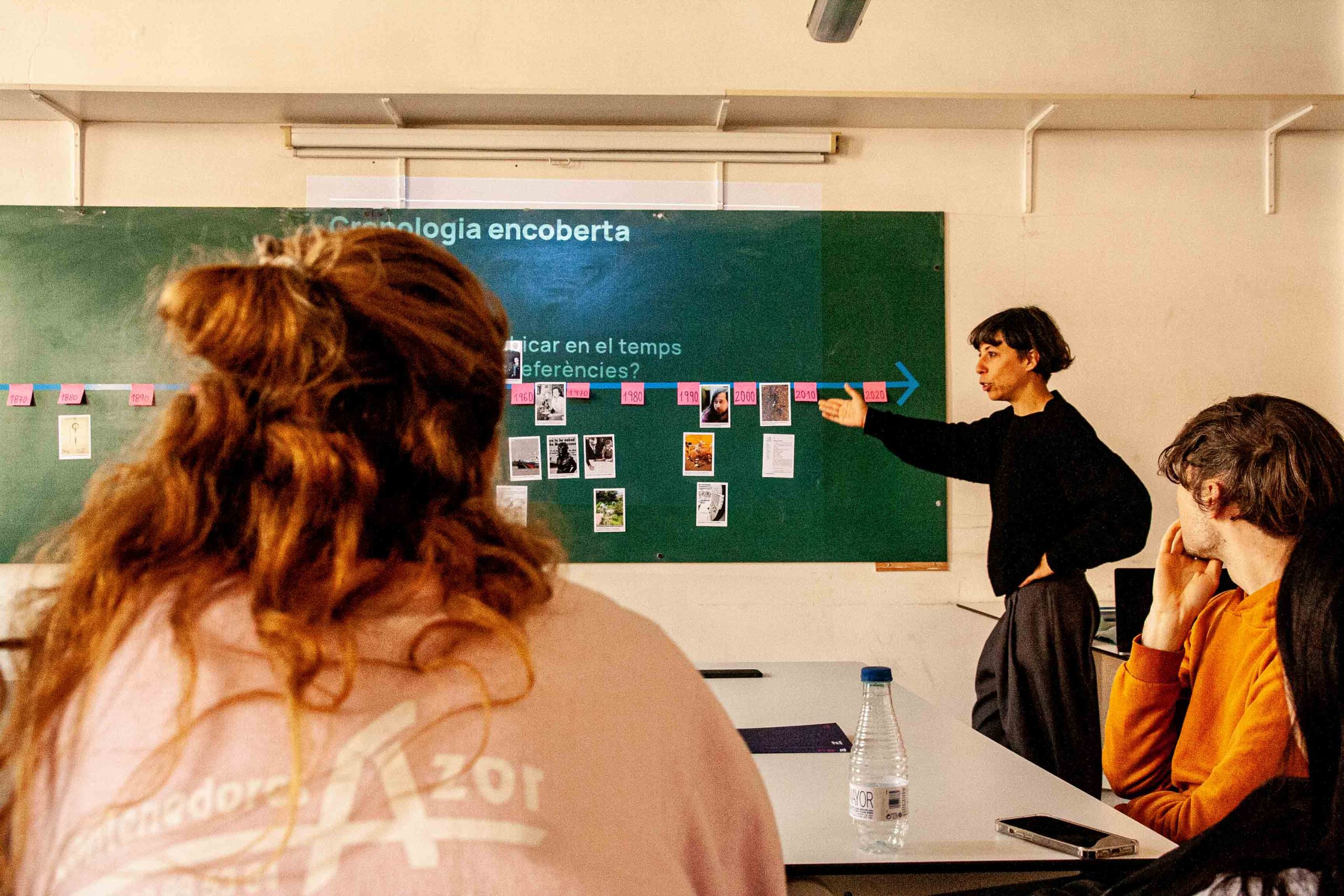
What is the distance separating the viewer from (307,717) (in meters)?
0.68

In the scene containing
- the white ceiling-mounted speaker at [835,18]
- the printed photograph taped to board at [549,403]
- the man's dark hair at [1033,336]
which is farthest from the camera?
the printed photograph taped to board at [549,403]

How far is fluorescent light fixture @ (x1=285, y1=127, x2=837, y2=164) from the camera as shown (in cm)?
384

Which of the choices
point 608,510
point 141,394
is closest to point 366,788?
point 608,510

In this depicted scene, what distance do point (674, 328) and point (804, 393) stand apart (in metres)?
0.56

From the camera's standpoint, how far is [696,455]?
12.8 feet

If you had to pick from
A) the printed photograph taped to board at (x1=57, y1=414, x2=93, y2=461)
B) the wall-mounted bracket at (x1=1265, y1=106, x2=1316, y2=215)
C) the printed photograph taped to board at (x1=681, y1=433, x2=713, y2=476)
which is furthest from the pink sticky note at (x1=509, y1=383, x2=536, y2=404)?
the wall-mounted bracket at (x1=1265, y1=106, x2=1316, y2=215)

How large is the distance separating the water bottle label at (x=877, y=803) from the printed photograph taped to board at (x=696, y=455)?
2517mm

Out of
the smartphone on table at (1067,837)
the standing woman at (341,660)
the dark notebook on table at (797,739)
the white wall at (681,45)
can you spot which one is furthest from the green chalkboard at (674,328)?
the standing woman at (341,660)

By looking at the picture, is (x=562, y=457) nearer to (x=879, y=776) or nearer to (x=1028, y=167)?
(x=1028, y=167)

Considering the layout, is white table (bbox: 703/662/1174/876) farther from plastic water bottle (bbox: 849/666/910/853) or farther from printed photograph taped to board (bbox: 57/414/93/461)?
printed photograph taped to board (bbox: 57/414/93/461)

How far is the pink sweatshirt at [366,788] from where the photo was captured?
2.17 feet

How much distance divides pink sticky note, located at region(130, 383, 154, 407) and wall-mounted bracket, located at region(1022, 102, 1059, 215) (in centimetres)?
340

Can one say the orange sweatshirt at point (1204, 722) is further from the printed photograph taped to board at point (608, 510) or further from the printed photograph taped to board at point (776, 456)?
the printed photograph taped to board at point (608, 510)

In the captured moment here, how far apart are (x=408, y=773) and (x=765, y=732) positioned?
4.71ft
